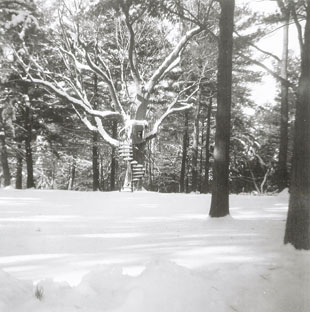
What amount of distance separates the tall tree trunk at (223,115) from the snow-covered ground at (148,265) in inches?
24.1

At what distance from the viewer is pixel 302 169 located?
189 inches

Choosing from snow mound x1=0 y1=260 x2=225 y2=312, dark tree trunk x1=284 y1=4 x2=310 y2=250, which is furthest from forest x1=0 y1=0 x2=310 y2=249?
snow mound x1=0 y1=260 x2=225 y2=312

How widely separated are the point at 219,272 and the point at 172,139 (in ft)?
88.9

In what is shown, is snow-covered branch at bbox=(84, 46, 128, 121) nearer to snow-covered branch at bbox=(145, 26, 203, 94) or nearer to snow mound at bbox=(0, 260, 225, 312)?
snow-covered branch at bbox=(145, 26, 203, 94)

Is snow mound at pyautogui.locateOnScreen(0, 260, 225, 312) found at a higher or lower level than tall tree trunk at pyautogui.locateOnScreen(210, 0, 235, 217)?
lower

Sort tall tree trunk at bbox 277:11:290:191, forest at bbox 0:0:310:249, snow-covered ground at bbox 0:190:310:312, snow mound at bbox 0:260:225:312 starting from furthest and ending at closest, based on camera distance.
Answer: tall tree trunk at bbox 277:11:290:191 < forest at bbox 0:0:310:249 < snow-covered ground at bbox 0:190:310:312 < snow mound at bbox 0:260:225:312

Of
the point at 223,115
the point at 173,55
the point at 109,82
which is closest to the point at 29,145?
the point at 109,82

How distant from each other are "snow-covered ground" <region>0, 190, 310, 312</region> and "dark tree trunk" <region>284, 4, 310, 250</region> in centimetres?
30

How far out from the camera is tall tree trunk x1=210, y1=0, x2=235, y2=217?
23.7 feet

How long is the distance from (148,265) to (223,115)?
4.60 m

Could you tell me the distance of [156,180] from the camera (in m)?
32.1

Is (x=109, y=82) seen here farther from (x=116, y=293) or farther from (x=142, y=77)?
(x=116, y=293)

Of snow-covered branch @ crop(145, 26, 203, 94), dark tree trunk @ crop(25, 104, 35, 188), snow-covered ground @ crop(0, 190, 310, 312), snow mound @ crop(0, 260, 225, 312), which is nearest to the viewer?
snow mound @ crop(0, 260, 225, 312)

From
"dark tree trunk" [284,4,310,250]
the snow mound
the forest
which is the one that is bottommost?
the snow mound
